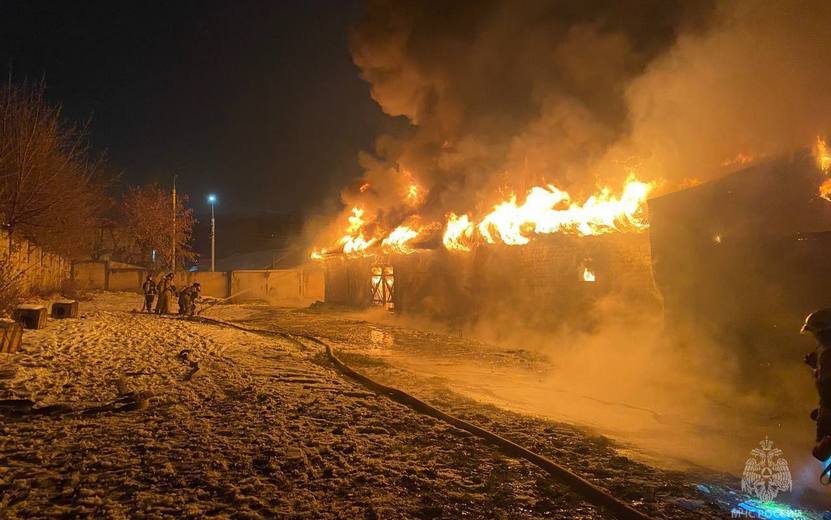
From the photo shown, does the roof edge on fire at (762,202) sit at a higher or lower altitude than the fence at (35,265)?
higher

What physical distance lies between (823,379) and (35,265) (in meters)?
25.3

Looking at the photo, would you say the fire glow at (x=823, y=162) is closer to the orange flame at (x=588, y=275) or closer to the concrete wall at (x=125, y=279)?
the orange flame at (x=588, y=275)

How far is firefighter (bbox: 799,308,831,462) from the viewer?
4.02 meters

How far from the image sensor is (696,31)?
39.6 ft

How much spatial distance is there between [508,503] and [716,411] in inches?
230

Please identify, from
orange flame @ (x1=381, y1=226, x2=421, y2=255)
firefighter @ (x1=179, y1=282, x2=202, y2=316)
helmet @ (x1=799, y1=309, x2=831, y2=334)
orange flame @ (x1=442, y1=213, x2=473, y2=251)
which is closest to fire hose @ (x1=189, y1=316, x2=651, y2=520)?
helmet @ (x1=799, y1=309, x2=831, y2=334)

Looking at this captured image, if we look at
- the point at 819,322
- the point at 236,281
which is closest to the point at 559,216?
the point at 819,322

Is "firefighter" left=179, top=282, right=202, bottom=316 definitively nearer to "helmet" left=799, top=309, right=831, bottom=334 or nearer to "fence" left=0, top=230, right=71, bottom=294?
"fence" left=0, top=230, right=71, bottom=294

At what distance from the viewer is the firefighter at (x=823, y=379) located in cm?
402

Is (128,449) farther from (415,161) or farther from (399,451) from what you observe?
(415,161)

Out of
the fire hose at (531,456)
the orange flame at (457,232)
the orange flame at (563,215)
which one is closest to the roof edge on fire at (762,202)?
the orange flame at (563,215)

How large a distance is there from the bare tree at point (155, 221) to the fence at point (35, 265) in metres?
13.7

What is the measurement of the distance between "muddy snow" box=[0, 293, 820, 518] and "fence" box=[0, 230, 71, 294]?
11480mm

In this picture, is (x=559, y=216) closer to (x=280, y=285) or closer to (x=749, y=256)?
(x=749, y=256)
